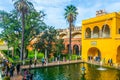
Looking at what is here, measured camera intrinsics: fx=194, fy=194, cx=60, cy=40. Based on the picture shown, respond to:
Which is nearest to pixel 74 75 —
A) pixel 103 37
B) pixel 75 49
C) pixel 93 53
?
pixel 103 37

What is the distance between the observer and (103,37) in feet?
122

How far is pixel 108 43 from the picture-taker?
35.6m

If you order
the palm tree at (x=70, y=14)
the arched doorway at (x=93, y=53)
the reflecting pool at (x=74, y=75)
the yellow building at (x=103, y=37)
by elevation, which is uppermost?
the palm tree at (x=70, y=14)

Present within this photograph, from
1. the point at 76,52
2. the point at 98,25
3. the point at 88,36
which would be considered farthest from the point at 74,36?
the point at 98,25

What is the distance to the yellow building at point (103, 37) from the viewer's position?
34.6 metres

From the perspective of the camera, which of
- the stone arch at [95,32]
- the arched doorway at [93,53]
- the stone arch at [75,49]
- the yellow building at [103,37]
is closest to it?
the yellow building at [103,37]

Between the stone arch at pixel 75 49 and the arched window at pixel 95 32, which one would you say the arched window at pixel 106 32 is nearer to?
the arched window at pixel 95 32

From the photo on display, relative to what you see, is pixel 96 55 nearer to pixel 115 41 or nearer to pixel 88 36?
pixel 88 36

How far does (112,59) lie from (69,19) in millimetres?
13950

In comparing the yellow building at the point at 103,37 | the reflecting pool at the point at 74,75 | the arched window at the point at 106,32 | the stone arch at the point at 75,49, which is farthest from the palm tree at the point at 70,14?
the reflecting pool at the point at 74,75

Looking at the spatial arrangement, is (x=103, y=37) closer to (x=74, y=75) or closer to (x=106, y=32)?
(x=106, y=32)

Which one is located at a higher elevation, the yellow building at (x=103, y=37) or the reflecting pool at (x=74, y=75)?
the yellow building at (x=103, y=37)

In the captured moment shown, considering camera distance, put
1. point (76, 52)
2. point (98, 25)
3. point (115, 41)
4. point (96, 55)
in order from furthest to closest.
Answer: point (76, 52) → point (96, 55) → point (98, 25) → point (115, 41)

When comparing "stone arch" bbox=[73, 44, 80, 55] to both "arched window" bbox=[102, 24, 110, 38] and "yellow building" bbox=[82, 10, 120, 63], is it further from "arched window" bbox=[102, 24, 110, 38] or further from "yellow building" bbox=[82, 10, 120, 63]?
"arched window" bbox=[102, 24, 110, 38]
